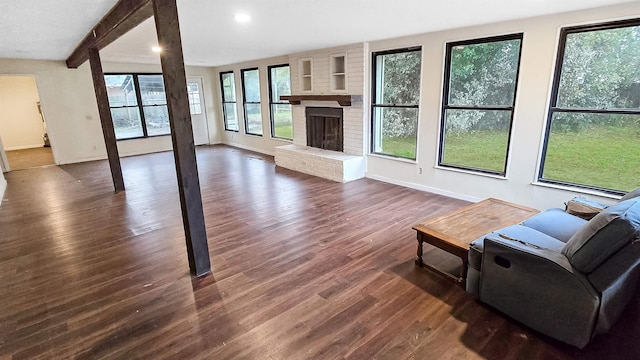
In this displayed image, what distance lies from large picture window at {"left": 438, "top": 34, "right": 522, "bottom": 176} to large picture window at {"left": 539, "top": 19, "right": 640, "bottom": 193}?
1.58 feet

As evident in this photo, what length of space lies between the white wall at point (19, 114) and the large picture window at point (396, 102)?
9.98 metres

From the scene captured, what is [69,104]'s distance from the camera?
24.9 ft

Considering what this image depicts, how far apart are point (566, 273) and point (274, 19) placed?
3523 millimetres

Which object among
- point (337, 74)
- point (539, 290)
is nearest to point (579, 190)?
point (539, 290)

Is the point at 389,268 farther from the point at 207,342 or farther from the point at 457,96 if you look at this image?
the point at 457,96

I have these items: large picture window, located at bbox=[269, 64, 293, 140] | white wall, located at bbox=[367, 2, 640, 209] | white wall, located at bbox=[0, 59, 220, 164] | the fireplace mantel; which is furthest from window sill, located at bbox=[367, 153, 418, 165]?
white wall, located at bbox=[0, 59, 220, 164]

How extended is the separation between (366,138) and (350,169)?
66cm

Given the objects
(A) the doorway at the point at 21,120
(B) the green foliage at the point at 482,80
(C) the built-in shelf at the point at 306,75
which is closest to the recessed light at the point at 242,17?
(B) the green foliage at the point at 482,80

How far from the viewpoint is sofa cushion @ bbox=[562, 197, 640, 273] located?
1729mm

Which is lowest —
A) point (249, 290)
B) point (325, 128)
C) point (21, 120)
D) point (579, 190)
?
point (249, 290)

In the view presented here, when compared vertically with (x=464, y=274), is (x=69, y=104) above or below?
above

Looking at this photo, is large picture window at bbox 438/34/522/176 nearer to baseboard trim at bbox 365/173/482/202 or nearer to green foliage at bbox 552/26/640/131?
baseboard trim at bbox 365/173/482/202

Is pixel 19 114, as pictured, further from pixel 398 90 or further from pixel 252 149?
pixel 398 90

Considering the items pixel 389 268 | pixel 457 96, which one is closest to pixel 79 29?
pixel 389 268
